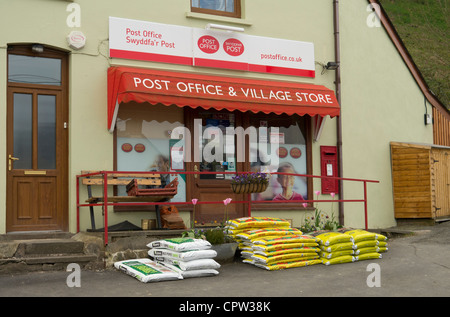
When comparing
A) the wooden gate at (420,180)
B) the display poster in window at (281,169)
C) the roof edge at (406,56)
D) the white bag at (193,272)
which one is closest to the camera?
the white bag at (193,272)

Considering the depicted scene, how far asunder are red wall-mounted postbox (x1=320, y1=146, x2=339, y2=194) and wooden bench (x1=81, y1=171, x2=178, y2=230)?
144 inches

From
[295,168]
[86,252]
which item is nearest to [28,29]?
[86,252]

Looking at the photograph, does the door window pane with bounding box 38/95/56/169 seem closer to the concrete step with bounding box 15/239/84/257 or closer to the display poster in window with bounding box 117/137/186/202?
the display poster in window with bounding box 117/137/186/202

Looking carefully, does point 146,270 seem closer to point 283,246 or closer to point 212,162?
point 283,246

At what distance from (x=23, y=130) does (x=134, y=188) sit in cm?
218

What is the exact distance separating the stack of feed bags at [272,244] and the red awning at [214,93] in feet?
7.33

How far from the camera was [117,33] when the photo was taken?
9.69 metres

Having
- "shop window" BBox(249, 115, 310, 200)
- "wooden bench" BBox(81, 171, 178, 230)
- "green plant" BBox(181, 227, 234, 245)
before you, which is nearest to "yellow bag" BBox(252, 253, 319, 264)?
"green plant" BBox(181, 227, 234, 245)

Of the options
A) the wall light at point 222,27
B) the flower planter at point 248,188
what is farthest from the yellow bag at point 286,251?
the wall light at point 222,27

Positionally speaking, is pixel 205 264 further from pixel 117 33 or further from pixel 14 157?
pixel 117 33

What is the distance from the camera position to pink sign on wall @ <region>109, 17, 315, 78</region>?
9773 mm

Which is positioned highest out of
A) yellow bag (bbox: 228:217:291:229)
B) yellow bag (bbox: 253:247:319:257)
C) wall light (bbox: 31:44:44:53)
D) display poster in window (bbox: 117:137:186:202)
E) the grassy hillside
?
the grassy hillside

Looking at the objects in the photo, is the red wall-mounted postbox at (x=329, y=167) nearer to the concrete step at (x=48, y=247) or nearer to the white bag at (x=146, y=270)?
the white bag at (x=146, y=270)

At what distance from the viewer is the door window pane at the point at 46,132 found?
363 inches
